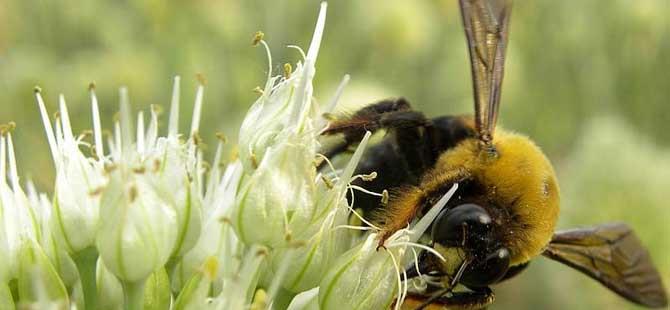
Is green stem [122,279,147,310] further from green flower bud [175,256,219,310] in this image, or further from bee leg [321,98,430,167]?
bee leg [321,98,430,167]

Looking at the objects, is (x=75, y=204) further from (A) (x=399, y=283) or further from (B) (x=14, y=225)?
(A) (x=399, y=283)

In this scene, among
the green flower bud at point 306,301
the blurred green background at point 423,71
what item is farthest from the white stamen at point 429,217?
the blurred green background at point 423,71

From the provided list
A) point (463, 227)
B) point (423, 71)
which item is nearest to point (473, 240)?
point (463, 227)

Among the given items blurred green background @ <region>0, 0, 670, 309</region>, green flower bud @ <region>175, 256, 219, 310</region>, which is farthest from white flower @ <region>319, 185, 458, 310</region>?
blurred green background @ <region>0, 0, 670, 309</region>

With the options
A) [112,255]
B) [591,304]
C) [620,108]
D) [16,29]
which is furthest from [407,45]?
[112,255]

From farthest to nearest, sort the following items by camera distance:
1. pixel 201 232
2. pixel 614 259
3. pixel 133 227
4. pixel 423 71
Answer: pixel 423 71 < pixel 614 259 < pixel 201 232 < pixel 133 227

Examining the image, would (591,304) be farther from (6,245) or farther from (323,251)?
(6,245)
